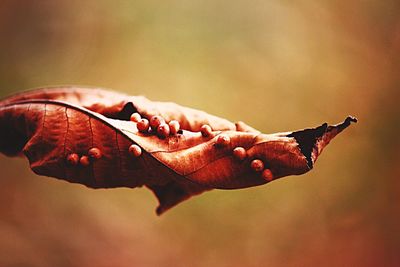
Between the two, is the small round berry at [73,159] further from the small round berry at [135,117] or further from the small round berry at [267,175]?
the small round berry at [267,175]

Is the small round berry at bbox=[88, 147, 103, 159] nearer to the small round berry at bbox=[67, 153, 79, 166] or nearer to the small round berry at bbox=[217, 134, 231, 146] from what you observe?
the small round berry at bbox=[67, 153, 79, 166]

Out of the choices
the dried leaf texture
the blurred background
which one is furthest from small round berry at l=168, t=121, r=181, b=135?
the blurred background

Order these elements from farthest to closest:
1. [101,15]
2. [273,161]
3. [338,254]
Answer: [101,15], [338,254], [273,161]

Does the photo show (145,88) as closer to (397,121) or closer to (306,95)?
(306,95)

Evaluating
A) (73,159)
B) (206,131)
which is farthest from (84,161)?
(206,131)

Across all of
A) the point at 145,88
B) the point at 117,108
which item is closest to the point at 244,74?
the point at 145,88

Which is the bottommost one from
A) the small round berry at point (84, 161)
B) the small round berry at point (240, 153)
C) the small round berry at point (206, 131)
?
the small round berry at point (84, 161)

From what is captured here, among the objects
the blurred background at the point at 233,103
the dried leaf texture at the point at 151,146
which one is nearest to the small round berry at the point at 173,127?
the dried leaf texture at the point at 151,146
